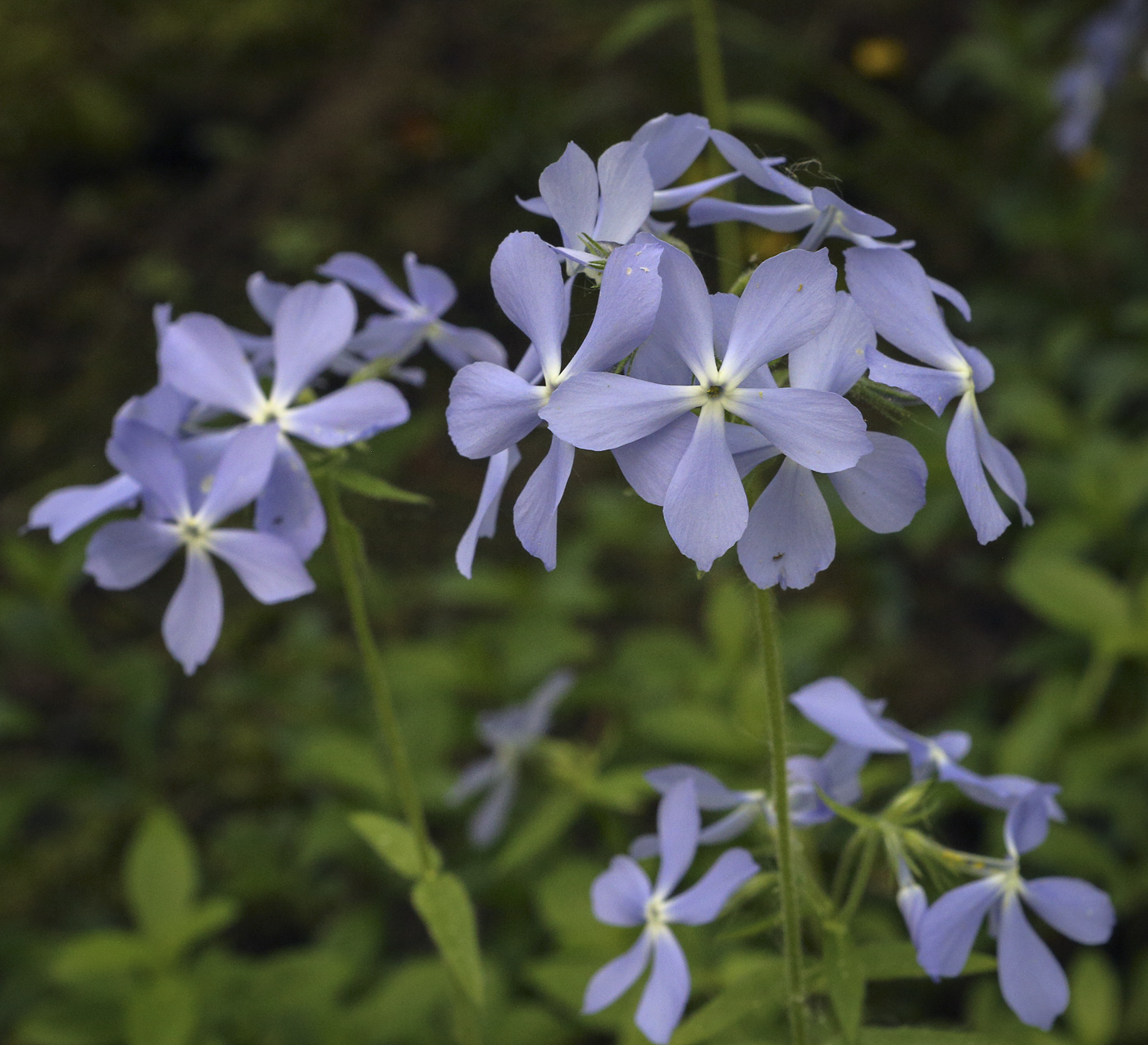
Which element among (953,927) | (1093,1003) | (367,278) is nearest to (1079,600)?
(1093,1003)

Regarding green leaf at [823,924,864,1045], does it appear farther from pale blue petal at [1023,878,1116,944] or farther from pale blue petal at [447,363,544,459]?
pale blue petal at [447,363,544,459]

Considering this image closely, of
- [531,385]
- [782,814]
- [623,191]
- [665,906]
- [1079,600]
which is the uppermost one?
[623,191]

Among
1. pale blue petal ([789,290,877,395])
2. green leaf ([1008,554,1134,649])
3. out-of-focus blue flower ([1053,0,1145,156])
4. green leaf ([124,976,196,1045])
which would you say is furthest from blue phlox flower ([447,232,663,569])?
out-of-focus blue flower ([1053,0,1145,156])

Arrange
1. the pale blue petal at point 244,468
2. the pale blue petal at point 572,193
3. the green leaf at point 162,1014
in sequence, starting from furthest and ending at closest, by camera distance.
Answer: the green leaf at point 162,1014
the pale blue petal at point 244,468
the pale blue petal at point 572,193

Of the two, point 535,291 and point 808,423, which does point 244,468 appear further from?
point 808,423

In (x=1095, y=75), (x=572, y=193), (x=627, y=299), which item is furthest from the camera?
(x=1095, y=75)

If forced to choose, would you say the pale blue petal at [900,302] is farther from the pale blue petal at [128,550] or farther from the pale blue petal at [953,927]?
the pale blue petal at [128,550]

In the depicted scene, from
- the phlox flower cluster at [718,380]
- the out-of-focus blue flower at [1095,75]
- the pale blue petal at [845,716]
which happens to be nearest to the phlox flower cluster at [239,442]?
the phlox flower cluster at [718,380]
